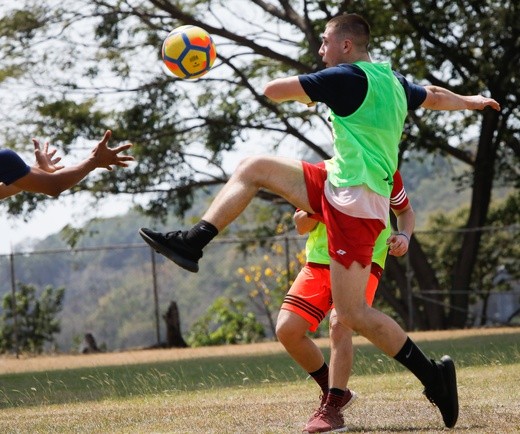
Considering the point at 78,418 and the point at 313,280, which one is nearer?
the point at 313,280

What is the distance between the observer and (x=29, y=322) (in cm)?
2355

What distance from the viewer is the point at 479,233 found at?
78.8ft

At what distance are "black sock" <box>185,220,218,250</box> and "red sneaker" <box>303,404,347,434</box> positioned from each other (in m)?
1.12

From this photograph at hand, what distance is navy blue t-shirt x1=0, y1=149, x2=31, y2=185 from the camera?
574 centimetres

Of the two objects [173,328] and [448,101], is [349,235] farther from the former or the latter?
[173,328]

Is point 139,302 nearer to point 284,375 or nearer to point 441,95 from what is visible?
point 284,375

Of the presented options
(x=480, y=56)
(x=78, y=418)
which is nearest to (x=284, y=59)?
(x=480, y=56)

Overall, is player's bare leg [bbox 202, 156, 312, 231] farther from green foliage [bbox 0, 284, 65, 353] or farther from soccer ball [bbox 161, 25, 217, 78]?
green foliage [bbox 0, 284, 65, 353]

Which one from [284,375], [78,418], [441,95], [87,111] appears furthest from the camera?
[87,111]

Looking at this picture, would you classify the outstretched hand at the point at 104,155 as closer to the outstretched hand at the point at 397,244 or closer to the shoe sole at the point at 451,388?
the outstretched hand at the point at 397,244

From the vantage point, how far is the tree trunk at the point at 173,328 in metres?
21.9

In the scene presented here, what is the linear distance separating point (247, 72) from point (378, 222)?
1878cm

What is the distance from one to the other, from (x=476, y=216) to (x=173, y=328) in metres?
7.24

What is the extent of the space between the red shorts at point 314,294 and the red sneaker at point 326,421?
0.57m
